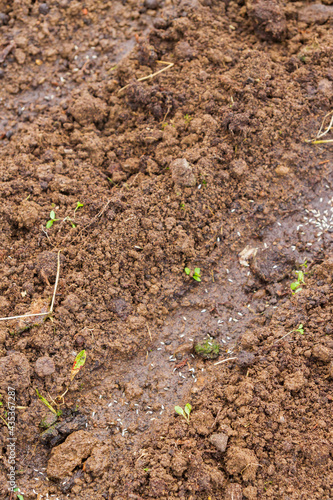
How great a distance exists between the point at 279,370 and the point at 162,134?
1.93 m

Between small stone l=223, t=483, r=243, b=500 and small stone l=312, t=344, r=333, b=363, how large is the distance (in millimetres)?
899

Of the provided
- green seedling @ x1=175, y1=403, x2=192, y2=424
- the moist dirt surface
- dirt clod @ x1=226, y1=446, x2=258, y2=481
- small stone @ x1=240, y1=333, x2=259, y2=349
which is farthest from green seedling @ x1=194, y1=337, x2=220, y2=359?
dirt clod @ x1=226, y1=446, x2=258, y2=481

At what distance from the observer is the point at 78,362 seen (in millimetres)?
2650

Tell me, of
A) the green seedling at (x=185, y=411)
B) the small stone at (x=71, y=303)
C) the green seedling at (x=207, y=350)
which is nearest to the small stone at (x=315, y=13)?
the green seedling at (x=207, y=350)

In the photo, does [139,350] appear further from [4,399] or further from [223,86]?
[223,86]

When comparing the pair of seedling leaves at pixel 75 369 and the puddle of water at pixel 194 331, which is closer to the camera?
the pair of seedling leaves at pixel 75 369

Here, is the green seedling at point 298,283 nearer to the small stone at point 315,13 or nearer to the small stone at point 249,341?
the small stone at point 249,341

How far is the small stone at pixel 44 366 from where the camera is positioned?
8.37ft

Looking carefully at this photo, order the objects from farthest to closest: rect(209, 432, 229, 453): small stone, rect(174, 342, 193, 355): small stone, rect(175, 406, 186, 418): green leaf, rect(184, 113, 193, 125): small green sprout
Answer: rect(184, 113, 193, 125): small green sprout, rect(174, 342, 193, 355): small stone, rect(175, 406, 186, 418): green leaf, rect(209, 432, 229, 453): small stone

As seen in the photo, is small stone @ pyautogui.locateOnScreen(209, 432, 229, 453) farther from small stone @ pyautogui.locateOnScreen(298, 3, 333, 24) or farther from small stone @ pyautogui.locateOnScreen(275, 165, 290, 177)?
small stone @ pyautogui.locateOnScreen(298, 3, 333, 24)

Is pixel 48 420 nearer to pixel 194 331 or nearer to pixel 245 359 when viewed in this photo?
pixel 194 331

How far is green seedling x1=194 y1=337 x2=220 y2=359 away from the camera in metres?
2.80

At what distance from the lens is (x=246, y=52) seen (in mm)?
3375

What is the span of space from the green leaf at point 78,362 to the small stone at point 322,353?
1.48 meters
